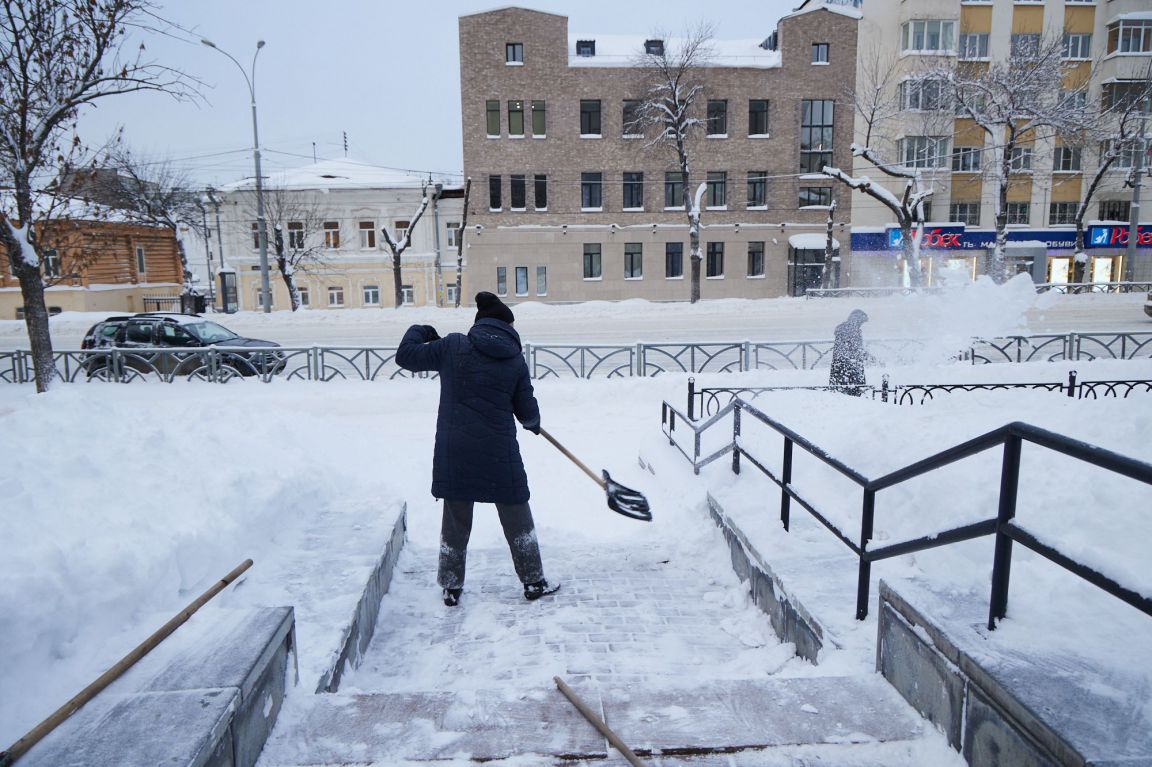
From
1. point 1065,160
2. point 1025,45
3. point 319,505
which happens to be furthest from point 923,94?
point 319,505

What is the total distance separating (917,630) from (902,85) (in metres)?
38.3

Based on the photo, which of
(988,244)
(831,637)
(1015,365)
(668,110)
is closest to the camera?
(831,637)

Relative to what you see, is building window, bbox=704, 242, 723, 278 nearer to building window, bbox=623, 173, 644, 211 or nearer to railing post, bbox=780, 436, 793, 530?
building window, bbox=623, 173, 644, 211

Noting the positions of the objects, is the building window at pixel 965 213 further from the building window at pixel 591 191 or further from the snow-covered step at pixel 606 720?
the snow-covered step at pixel 606 720

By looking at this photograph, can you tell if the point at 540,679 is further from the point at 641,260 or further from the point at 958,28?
the point at 958,28

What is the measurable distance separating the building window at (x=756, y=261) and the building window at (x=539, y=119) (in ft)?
39.9

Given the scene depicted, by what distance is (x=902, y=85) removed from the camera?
3481 cm

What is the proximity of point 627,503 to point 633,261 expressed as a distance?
1291 inches

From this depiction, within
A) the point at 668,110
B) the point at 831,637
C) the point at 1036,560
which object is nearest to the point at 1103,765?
the point at 831,637

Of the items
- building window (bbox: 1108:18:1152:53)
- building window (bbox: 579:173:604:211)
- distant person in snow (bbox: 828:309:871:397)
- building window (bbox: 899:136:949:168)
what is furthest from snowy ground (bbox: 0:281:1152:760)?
building window (bbox: 1108:18:1152:53)

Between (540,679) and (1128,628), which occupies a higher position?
(1128,628)

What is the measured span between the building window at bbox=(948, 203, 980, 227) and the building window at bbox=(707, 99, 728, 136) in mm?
12131

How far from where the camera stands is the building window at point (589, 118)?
36094 millimetres

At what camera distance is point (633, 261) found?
37.2 m
